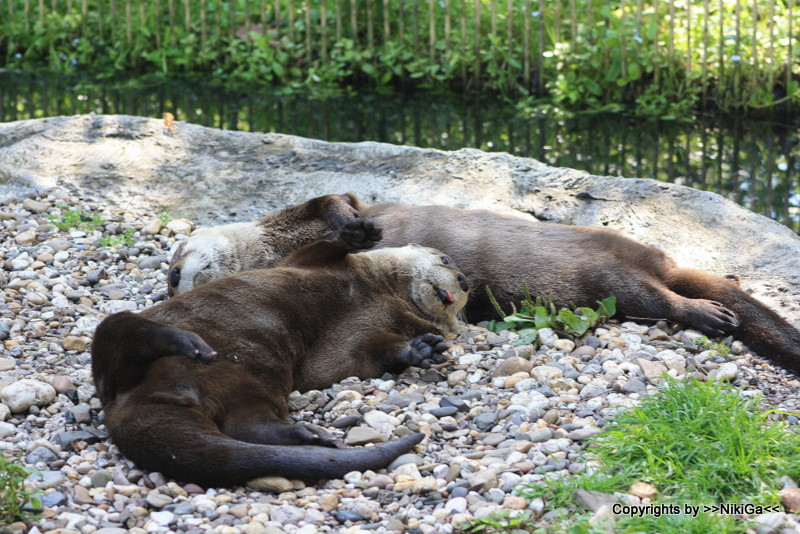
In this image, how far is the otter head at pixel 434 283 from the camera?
4809 millimetres

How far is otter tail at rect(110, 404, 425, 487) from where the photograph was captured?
3.23 m

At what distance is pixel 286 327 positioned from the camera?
4.12 metres

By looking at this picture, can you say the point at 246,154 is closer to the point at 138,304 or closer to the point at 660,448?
the point at 138,304

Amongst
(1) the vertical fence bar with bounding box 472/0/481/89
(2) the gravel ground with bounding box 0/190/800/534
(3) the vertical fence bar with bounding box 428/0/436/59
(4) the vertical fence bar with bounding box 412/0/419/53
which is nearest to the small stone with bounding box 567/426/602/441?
(2) the gravel ground with bounding box 0/190/800/534

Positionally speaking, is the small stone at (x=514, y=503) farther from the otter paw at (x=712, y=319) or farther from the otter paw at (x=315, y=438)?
the otter paw at (x=712, y=319)

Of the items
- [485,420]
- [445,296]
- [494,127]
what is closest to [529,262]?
[445,296]

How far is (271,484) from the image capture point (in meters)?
3.29

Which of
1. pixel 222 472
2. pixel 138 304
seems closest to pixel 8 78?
pixel 138 304

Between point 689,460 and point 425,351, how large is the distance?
1290 mm

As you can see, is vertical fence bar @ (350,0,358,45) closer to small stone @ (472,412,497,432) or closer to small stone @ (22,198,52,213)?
small stone @ (22,198,52,213)

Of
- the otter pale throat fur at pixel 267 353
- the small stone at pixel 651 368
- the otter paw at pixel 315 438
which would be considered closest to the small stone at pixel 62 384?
the otter pale throat fur at pixel 267 353

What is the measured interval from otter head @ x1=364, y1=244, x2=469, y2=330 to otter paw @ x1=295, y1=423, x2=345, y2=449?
4.50 feet

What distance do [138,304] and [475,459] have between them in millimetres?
2399

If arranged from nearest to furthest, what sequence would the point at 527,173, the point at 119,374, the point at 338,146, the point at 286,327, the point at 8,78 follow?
the point at 119,374, the point at 286,327, the point at 527,173, the point at 338,146, the point at 8,78
